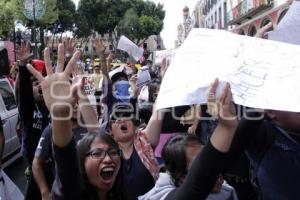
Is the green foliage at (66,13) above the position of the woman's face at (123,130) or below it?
above

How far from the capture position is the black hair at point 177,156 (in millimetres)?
2275

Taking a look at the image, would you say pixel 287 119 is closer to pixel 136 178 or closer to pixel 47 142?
pixel 136 178

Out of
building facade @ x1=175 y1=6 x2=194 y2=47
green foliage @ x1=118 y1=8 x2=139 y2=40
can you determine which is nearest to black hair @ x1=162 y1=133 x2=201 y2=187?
building facade @ x1=175 y1=6 x2=194 y2=47

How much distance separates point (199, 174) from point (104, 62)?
3837mm

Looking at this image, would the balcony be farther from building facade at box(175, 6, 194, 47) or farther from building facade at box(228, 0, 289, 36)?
building facade at box(175, 6, 194, 47)

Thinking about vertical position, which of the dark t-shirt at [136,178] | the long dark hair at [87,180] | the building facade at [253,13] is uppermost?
the building facade at [253,13]

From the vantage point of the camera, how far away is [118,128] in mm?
3369

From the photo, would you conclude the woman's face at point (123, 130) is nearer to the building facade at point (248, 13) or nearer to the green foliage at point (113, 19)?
the building facade at point (248, 13)

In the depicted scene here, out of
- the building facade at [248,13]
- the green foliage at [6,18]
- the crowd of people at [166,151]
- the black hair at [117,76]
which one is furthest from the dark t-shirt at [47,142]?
the green foliage at [6,18]

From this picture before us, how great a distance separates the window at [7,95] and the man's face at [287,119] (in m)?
6.27

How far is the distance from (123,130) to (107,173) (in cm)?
109

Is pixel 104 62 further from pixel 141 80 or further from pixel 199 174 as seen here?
pixel 199 174

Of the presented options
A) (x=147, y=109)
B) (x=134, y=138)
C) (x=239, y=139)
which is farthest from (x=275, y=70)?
(x=147, y=109)

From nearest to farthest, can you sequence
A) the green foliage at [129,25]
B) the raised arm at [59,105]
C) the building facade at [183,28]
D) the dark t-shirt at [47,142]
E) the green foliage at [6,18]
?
the raised arm at [59,105] < the dark t-shirt at [47,142] < the building facade at [183,28] < the green foliage at [6,18] < the green foliage at [129,25]
